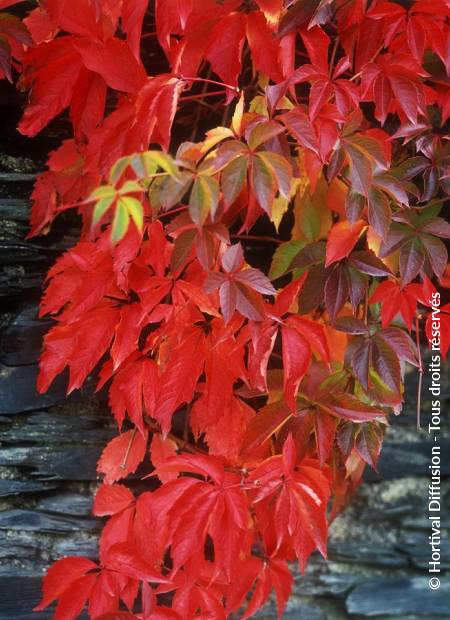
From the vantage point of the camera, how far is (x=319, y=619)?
60.9 inches

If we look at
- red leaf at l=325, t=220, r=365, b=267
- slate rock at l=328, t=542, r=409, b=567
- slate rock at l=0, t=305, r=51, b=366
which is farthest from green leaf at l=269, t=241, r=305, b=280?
slate rock at l=328, t=542, r=409, b=567

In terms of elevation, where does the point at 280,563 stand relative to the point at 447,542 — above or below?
above

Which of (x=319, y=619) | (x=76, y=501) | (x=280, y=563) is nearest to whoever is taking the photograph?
(x=280, y=563)

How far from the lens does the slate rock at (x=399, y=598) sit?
5.08 ft

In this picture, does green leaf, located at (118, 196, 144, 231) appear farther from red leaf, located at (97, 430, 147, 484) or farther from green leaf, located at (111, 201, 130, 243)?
red leaf, located at (97, 430, 147, 484)

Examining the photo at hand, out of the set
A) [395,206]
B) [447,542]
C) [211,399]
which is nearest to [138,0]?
[395,206]

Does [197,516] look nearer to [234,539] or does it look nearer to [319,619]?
[234,539]

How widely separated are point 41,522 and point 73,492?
0.27 feet

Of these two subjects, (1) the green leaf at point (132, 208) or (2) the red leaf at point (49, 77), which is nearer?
(1) the green leaf at point (132, 208)

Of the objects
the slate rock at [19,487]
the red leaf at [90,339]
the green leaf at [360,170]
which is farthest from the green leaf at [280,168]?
the slate rock at [19,487]

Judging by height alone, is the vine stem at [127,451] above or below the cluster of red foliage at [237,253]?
below

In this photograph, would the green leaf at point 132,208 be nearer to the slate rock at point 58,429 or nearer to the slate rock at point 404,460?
the slate rock at point 58,429

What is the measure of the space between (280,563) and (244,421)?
28cm

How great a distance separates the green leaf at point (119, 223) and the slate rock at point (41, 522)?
861 millimetres
